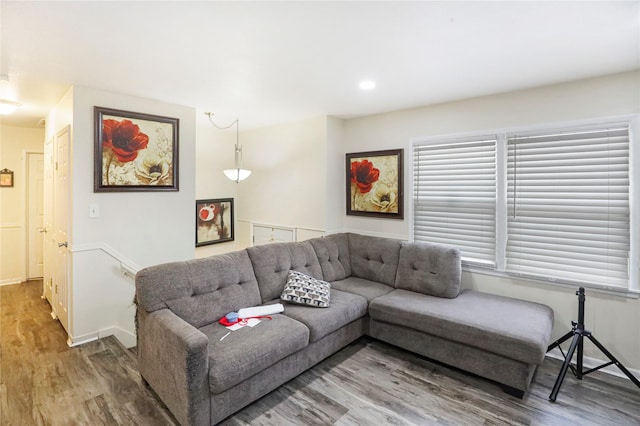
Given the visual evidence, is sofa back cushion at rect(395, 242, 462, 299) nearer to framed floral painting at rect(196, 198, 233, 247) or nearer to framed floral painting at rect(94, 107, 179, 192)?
framed floral painting at rect(94, 107, 179, 192)

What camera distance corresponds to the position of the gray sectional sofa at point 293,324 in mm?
Answer: 1941

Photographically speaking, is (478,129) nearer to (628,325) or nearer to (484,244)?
(484,244)

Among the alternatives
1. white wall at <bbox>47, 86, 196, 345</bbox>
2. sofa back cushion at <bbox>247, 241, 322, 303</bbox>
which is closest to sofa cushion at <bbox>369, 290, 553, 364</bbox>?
sofa back cushion at <bbox>247, 241, 322, 303</bbox>

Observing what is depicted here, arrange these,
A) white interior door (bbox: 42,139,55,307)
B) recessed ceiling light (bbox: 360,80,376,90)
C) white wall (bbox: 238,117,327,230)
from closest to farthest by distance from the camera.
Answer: recessed ceiling light (bbox: 360,80,376,90) < white interior door (bbox: 42,139,55,307) < white wall (bbox: 238,117,327,230)

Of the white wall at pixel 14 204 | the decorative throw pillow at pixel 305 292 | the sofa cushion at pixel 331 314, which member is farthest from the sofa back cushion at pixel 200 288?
the white wall at pixel 14 204

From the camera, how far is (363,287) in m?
3.38

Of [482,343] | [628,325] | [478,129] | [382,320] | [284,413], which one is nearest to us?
[284,413]

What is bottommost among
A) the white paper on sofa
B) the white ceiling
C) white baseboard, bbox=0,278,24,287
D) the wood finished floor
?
the wood finished floor

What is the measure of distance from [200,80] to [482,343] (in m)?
3.09

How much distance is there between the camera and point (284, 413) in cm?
212

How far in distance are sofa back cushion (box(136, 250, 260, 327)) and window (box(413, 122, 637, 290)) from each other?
82.7 inches

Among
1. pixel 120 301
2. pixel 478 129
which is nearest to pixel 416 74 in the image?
pixel 478 129

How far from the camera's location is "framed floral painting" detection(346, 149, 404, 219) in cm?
381

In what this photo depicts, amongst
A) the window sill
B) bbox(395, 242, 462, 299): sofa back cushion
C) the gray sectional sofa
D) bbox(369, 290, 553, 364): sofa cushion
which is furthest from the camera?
bbox(395, 242, 462, 299): sofa back cushion
